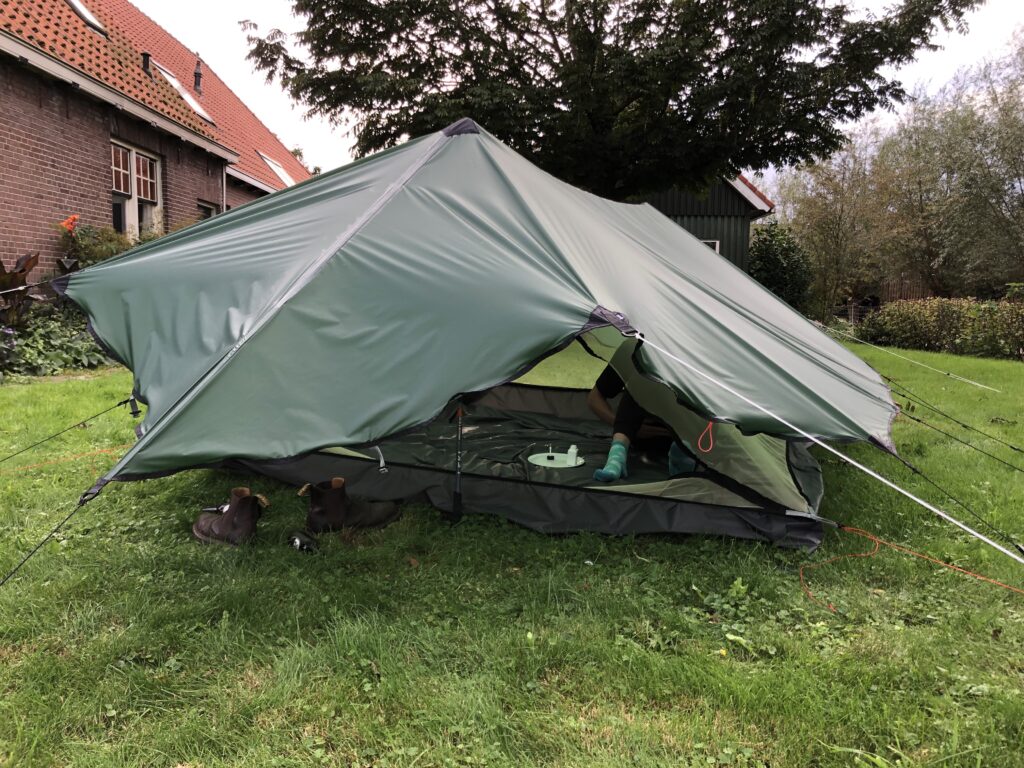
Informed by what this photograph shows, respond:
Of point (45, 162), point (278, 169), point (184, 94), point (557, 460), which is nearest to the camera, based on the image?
point (557, 460)

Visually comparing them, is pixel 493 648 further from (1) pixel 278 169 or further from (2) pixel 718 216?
(1) pixel 278 169

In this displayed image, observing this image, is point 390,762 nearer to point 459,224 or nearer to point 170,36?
point 459,224

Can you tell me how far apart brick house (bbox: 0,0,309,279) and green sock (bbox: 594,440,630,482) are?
249 inches

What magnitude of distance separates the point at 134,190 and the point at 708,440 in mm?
8297

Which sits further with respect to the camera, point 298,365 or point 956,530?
point 956,530

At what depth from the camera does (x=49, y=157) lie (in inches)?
264

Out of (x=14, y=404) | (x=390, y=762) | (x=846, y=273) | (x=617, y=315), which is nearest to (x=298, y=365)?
(x=617, y=315)

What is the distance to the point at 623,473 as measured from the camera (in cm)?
279

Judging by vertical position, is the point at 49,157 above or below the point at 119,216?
above

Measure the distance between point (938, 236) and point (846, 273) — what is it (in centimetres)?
215

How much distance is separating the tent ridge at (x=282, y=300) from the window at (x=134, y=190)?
22.5ft

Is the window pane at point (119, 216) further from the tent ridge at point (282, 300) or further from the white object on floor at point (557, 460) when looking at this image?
the white object on floor at point (557, 460)

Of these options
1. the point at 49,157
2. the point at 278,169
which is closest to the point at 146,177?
the point at 49,157

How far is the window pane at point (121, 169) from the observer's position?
25.7 ft
